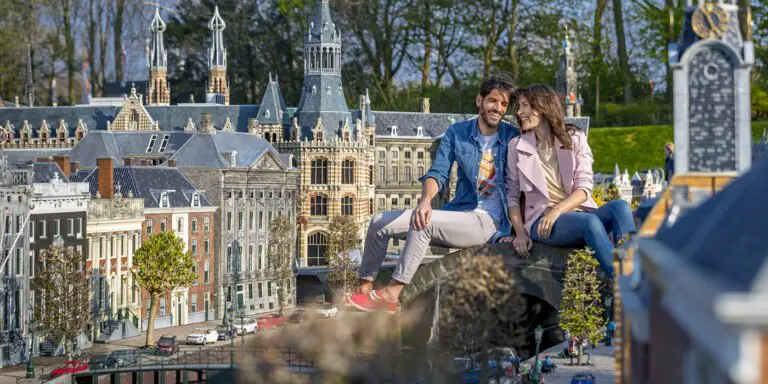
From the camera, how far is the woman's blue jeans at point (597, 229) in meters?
13.1

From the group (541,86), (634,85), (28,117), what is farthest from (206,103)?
(541,86)

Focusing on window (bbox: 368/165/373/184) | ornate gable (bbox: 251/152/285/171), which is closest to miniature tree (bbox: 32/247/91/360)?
ornate gable (bbox: 251/152/285/171)

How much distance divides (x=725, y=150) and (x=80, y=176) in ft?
200

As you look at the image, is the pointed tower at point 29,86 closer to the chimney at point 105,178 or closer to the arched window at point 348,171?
the arched window at point 348,171

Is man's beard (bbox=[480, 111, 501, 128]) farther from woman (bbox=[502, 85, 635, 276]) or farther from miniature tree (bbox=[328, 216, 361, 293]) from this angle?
miniature tree (bbox=[328, 216, 361, 293])

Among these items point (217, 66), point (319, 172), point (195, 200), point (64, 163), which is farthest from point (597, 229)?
point (217, 66)

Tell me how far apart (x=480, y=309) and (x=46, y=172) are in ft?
175

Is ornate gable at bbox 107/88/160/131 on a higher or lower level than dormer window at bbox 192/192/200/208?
higher

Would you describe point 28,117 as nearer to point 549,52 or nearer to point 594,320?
point 549,52

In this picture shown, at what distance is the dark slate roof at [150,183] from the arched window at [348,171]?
18.5m

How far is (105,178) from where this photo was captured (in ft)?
224

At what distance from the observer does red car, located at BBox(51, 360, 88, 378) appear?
50.7m

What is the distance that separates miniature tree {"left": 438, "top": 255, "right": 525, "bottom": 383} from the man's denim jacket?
56 cm

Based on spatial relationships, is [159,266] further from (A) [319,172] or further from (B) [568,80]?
(A) [319,172]
